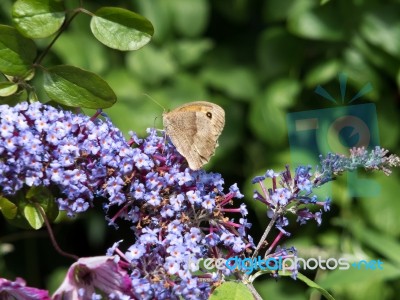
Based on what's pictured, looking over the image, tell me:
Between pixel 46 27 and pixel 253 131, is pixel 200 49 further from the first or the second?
pixel 46 27

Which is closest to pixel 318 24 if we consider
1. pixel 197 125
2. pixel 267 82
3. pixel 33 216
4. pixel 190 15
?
pixel 267 82

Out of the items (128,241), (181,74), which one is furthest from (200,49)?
(128,241)

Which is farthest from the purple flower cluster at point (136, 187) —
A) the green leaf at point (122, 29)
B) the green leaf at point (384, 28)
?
the green leaf at point (384, 28)

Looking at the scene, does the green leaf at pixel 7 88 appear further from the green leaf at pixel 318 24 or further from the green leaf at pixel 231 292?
the green leaf at pixel 318 24

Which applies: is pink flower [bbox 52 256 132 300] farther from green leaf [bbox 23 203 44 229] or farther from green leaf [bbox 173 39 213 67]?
green leaf [bbox 173 39 213 67]

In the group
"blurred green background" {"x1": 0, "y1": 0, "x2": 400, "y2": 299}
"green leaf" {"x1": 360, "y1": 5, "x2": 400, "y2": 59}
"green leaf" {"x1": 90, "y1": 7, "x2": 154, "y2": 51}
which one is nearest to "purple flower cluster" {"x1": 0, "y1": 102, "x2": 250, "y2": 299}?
"green leaf" {"x1": 90, "y1": 7, "x2": 154, "y2": 51}

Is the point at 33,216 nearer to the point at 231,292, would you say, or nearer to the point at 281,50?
the point at 231,292
